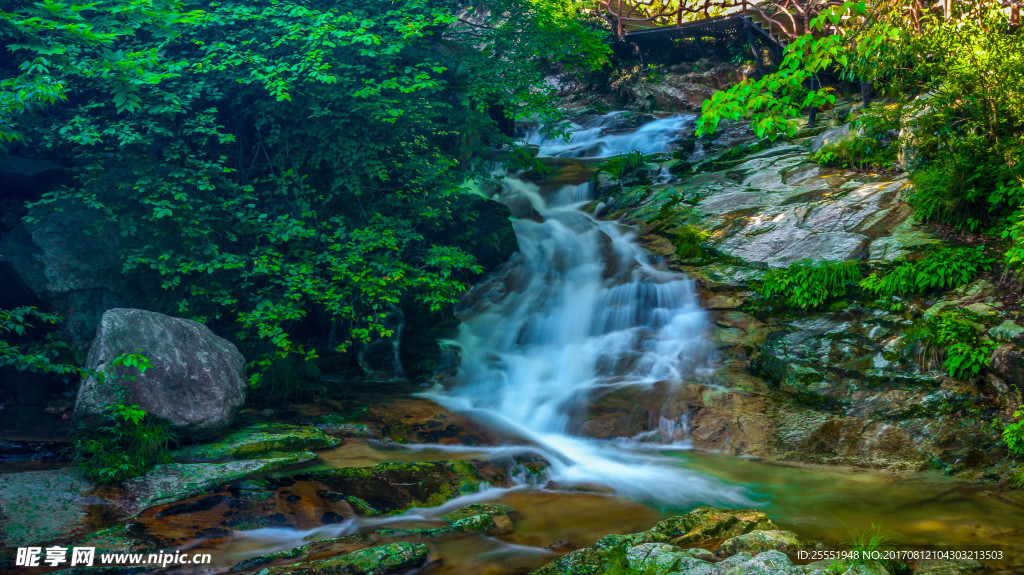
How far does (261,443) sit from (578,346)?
5492 millimetres

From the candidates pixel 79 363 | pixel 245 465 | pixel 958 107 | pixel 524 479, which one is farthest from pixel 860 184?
pixel 79 363

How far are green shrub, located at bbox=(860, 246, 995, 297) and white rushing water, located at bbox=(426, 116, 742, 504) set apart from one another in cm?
252

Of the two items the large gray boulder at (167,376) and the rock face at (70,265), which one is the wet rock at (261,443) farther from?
the rock face at (70,265)

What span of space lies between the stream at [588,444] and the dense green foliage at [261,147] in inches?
Result: 76.8

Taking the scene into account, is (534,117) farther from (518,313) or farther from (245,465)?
(245,465)

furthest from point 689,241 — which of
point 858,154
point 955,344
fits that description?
point 955,344

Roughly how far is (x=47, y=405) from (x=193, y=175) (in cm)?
348

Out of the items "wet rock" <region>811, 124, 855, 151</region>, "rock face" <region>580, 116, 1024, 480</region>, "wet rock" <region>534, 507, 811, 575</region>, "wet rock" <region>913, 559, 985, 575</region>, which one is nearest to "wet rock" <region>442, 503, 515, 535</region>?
"wet rock" <region>534, 507, 811, 575</region>

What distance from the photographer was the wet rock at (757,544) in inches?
165

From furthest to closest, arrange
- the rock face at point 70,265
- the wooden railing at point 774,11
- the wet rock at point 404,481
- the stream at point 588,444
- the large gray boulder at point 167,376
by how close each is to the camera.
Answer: the wooden railing at point 774,11
the rock face at point 70,265
the large gray boulder at point 167,376
the wet rock at point 404,481
the stream at point 588,444

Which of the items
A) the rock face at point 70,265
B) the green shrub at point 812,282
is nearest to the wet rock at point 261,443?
the rock face at point 70,265

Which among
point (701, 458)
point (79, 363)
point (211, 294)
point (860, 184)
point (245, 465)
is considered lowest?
point (701, 458)

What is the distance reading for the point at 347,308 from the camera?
25.9 ft

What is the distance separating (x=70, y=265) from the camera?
8141mm
